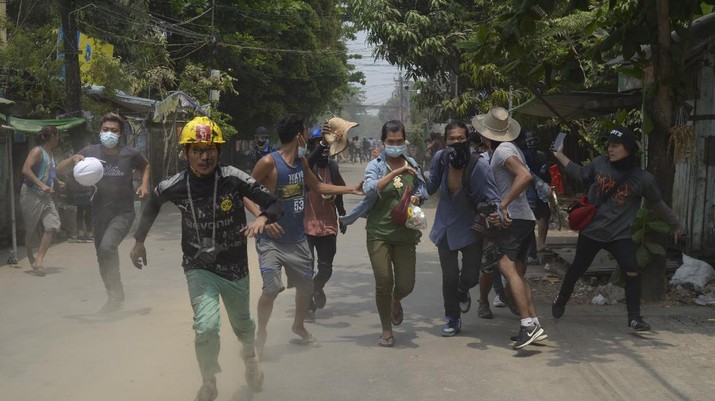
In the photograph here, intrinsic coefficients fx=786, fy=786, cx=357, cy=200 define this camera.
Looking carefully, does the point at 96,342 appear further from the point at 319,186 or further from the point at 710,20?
the point at 710,20

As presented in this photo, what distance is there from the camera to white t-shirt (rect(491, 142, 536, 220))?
253 inches

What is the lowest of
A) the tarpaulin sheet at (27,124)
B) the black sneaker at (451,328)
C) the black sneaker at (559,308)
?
the black sneaker at (451,328)

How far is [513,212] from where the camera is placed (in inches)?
254

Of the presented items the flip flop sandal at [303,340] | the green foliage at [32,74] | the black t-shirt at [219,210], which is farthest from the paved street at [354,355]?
the green foliage at [32,74]

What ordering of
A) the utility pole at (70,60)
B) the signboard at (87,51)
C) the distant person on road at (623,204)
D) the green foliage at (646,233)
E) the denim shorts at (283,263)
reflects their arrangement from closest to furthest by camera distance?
1. the denim shorts at (283,263)
2. the distant person on road at (623,204)
3. the green foliage at (646,233)
4. the utility pole at (70,60)
5. the signboard at (87,51)

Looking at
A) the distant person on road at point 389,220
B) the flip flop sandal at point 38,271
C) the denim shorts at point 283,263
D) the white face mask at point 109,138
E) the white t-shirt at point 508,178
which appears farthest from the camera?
the flip flop sandal at point 38,271

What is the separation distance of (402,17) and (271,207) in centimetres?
1598

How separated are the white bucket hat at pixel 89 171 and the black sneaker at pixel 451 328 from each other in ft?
11.7

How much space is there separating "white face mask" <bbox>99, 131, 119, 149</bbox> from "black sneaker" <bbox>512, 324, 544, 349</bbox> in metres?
4.15

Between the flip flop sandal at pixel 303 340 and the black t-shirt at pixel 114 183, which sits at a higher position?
the black t-shirt at pixel 114 183

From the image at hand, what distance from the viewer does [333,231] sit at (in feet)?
23.5

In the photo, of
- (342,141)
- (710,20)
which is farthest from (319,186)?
(710,20)

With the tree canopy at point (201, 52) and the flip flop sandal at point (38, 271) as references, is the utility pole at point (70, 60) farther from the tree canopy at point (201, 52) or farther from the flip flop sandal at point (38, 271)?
the flip flop sandal at point (38, 271)

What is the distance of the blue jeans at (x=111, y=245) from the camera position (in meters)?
7.43
